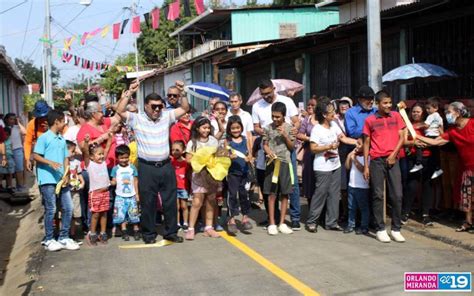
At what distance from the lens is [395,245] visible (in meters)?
7.83

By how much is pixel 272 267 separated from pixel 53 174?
314 cm

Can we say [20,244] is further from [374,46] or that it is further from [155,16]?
[155,16]

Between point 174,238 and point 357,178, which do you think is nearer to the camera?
point 174,238

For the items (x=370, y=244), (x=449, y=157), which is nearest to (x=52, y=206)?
(x=370, y=244)

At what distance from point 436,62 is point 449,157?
131 inches

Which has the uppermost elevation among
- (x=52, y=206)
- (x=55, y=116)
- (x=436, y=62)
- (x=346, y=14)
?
(x=346, y=14)

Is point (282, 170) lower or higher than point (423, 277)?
higher

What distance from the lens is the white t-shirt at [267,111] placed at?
29.8 feet

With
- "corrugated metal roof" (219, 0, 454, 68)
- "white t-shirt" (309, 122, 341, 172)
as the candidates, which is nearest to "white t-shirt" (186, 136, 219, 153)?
"white t-shirt" (309, 122, 341, 172)

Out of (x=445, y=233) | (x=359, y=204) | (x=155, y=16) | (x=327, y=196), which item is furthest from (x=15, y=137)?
(x=445, y=233)

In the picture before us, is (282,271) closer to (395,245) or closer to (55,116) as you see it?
(395,245)

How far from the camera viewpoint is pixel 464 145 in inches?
326

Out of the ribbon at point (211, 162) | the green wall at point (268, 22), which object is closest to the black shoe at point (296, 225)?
the ribbon at point (211, 162)

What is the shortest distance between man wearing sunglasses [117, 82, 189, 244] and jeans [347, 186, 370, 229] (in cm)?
243
